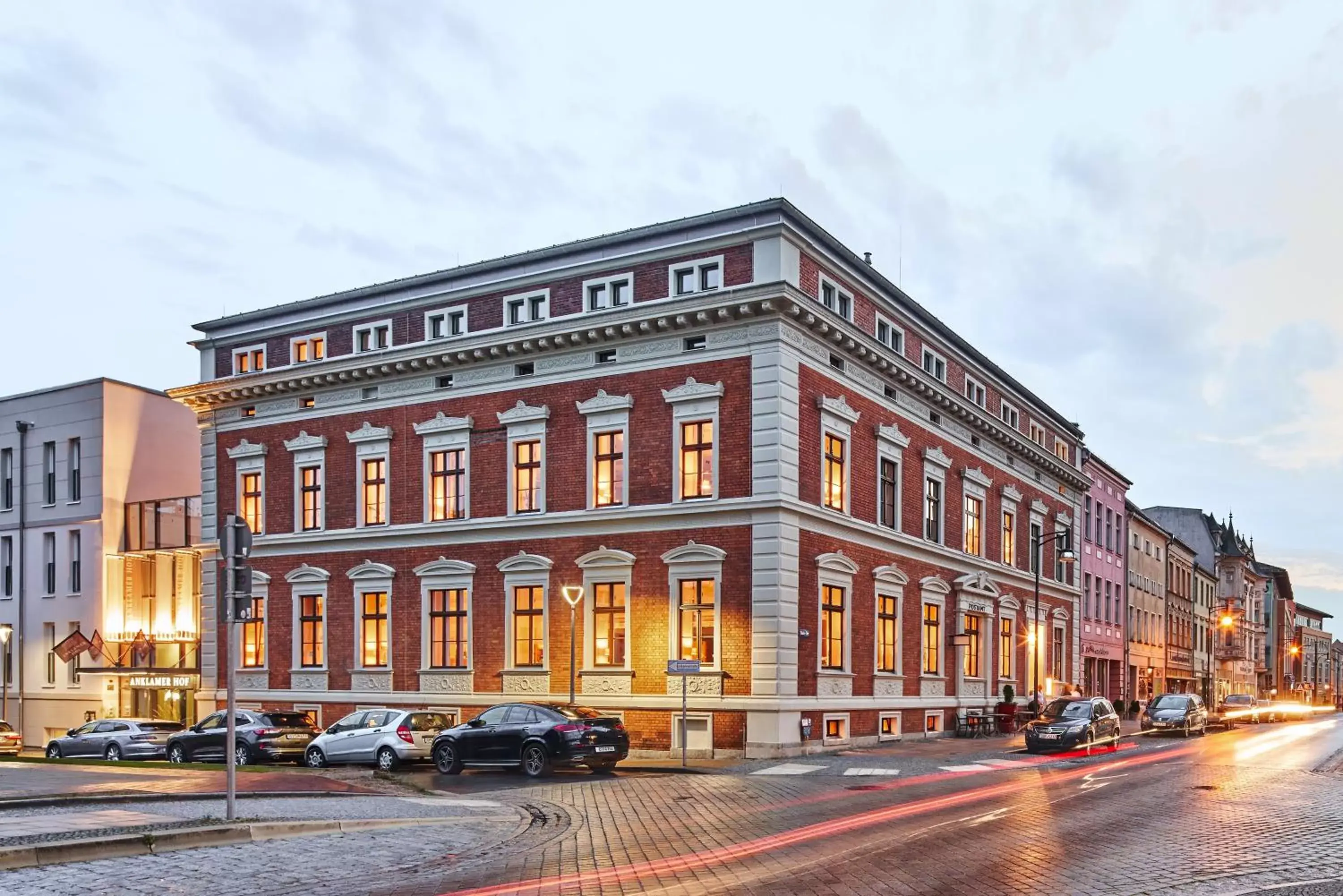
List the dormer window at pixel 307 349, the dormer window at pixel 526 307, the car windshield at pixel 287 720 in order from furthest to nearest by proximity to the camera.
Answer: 1. the dormer window at pixel 307 349
2. the dormer window at pixel 526 307
3. the car windshield at pixel 287 720

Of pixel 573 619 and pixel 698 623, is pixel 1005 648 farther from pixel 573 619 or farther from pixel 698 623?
pixel 573 619

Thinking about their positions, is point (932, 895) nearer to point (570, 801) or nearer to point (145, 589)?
point (570, 801)

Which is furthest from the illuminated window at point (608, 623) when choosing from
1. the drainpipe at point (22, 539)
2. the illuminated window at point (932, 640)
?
the drainpipe at point (22, 539)

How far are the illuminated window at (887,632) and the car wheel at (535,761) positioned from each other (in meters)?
13.7

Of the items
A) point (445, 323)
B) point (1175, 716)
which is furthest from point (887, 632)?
point (445, 323)

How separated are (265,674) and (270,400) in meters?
9.18

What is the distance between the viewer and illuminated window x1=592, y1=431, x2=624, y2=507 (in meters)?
34.2

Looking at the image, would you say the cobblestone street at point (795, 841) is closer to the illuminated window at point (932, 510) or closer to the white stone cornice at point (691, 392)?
the white stone cornice at point (691, 392)

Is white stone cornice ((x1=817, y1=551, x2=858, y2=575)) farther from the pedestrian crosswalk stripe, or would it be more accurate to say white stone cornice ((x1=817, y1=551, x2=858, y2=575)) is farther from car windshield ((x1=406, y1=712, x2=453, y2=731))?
car windshield ((x1=406, y1=712, x2=453, y2=731))

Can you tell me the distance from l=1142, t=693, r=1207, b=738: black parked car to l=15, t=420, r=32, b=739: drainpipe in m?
43.9

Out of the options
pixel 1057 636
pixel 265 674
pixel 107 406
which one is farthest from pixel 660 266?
pixel 1057 636

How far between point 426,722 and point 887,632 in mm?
15024

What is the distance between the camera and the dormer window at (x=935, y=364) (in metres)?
42.0

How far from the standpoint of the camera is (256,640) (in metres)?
41.5
